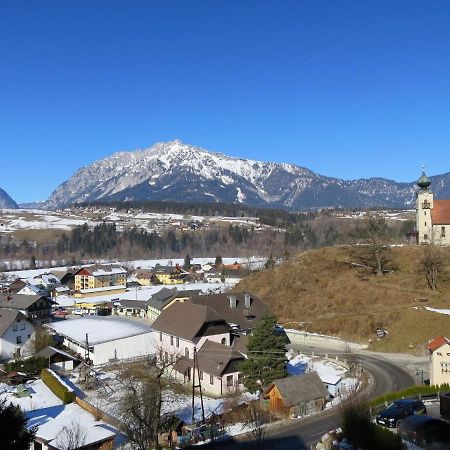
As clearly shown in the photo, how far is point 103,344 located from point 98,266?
6941 cm

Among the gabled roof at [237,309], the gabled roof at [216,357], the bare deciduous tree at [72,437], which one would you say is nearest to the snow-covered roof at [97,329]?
the gabled roof at [237,309]

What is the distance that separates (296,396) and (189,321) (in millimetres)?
14382

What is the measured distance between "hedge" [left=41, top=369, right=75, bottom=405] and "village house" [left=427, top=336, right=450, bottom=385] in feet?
81.5

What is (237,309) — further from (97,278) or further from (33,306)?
(97,278)

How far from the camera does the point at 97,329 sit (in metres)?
56.3

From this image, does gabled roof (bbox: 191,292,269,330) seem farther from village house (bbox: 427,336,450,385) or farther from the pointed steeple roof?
the pointed steeple roof

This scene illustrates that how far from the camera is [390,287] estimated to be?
57.2 meters

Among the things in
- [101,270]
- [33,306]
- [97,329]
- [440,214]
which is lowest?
[97,329]

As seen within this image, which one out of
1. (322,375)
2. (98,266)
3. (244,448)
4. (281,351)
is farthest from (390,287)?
(98,266)

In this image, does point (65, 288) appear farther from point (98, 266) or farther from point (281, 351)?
point (281, 351)

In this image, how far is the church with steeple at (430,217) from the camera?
66.8 metres

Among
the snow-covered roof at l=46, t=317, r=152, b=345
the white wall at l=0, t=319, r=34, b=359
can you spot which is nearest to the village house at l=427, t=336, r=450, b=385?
the snow-covered roof at l=46, t=317, r=152, b=345

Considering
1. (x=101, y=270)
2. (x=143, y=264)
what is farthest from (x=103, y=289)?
(x=143, y=264)

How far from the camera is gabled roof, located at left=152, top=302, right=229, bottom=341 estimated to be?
41.2 metres
